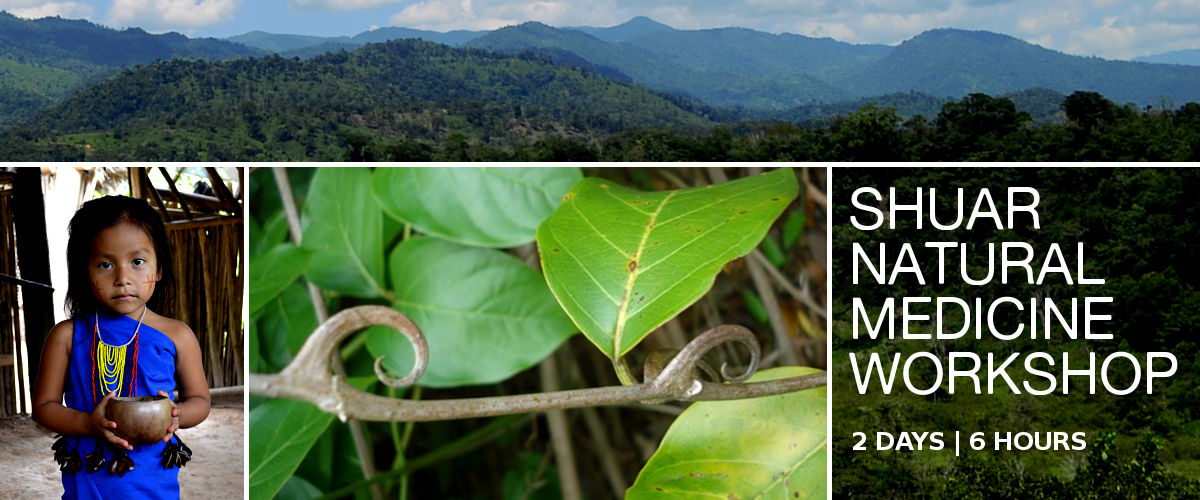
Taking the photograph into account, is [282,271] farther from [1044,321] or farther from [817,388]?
[1044,321]

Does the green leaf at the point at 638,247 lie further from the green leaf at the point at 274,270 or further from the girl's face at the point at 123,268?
the girl's face at the point at 123,268

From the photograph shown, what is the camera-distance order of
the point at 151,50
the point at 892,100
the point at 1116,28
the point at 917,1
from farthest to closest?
the point at 917,1
the point at 1116,28
the point at 151,50
the point at 892,100

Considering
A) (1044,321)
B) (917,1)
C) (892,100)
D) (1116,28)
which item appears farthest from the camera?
(917,1)

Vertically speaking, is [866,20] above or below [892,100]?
above

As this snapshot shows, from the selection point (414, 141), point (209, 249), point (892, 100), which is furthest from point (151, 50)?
point (209, 249)

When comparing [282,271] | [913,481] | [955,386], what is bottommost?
[913,481]

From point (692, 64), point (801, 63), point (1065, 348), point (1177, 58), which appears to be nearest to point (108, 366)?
point (1065, 348)
